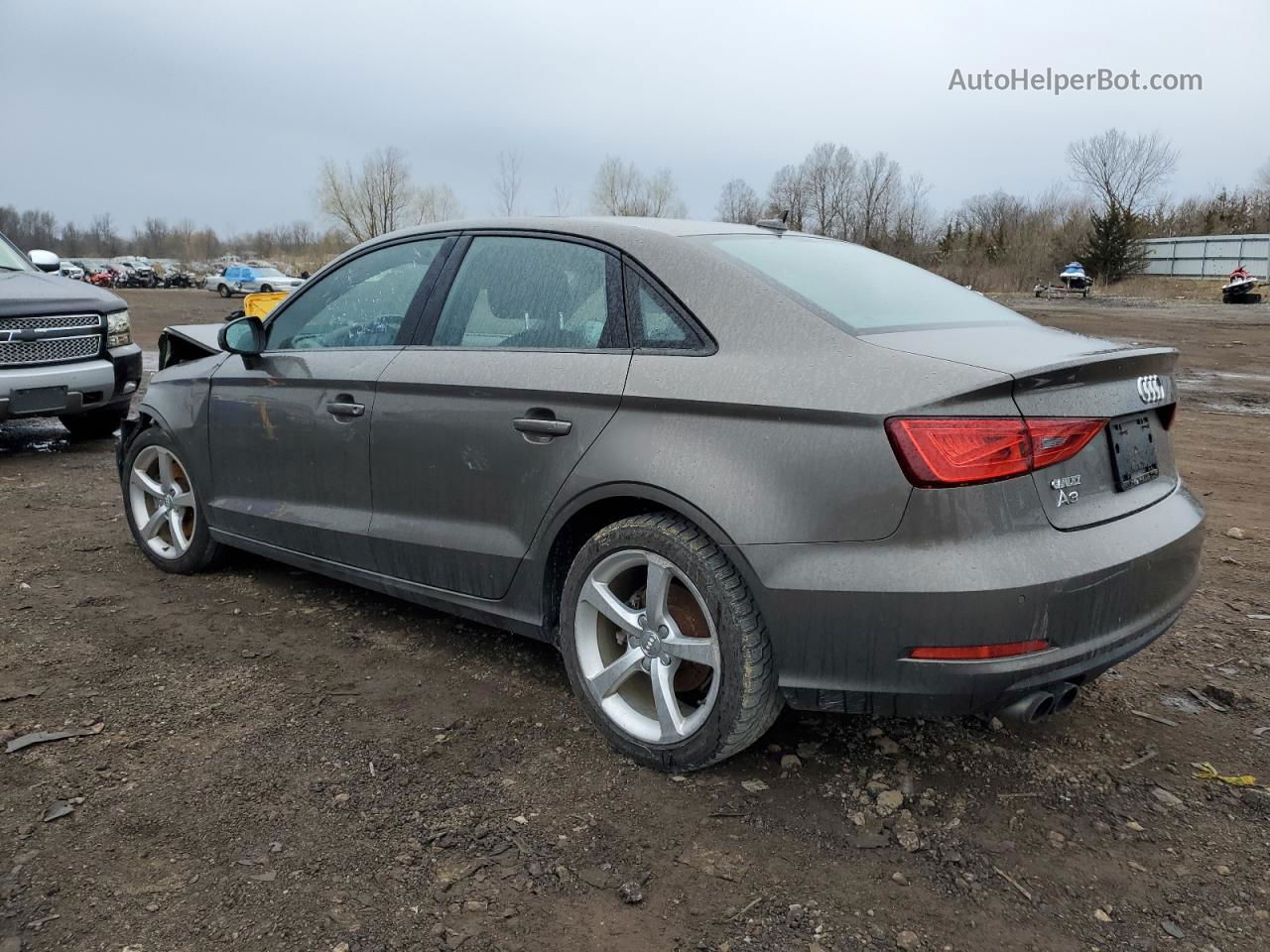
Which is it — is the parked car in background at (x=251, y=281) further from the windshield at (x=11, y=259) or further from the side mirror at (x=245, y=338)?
the side mirror at (x=245, y=338)

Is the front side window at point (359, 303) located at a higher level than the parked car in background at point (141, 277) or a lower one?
lower

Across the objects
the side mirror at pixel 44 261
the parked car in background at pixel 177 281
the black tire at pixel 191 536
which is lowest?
the black tire at pixel 191 536

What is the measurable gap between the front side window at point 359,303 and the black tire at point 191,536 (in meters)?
0.85

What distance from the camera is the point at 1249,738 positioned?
3.10 metres

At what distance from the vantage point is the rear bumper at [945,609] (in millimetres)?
2324

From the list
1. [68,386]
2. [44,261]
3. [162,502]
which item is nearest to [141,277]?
[44,261]

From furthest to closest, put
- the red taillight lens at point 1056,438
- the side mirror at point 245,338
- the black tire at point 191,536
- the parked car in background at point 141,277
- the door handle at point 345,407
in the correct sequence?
1. the parked car in background at point 141,277
2. the black tire at point 191,536
3. the side mirror at point 245,338
4. the door handle at point 345,407
5. the red taillight lens at point 1056,438

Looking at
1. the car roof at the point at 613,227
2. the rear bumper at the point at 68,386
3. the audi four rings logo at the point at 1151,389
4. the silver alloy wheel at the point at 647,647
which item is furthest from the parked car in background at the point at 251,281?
the audi four rings logo at the point at 1151,389

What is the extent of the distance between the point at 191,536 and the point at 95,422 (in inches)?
180

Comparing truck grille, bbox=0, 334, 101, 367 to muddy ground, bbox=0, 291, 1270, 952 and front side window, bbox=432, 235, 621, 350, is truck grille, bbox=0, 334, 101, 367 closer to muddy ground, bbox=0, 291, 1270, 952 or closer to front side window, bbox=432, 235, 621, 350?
muddy ground, bbox=0, 291, 1270, 952

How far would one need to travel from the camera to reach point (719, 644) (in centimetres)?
263

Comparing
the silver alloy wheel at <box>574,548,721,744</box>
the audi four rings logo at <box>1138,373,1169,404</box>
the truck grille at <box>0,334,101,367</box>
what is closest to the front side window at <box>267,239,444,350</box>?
the silver alloy wheel at <box>574,548,721,744</box>

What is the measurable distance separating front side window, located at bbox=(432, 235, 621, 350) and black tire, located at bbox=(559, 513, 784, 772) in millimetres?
616

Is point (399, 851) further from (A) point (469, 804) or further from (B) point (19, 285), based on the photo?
(B) point (19, 285)
